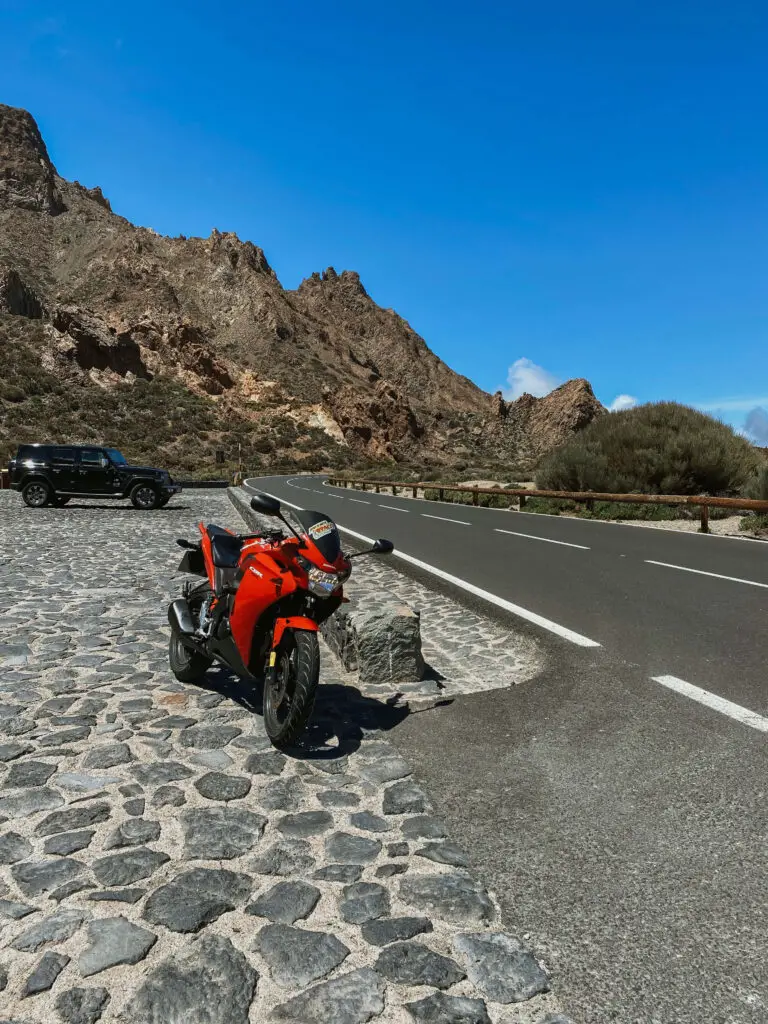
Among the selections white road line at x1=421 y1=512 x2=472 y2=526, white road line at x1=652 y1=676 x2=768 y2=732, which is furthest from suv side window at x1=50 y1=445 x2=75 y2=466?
white road line at x1=652 y1=676 x2=768 y2=732

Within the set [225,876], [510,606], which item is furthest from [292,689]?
[510,606]

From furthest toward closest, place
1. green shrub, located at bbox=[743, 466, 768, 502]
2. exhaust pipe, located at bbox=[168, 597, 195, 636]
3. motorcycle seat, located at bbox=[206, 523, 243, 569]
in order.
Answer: green shrub, located at bbox=[743, 466, 768, 502], exhaust pipe, located at bbox=[168, 597, 195, 636], motorcycle seat, located at bbox=[206, 523, 243, 569]

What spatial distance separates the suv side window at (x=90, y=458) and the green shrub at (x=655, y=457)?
16052 mm

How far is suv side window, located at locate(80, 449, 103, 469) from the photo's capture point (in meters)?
22.8

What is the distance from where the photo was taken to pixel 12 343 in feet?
246

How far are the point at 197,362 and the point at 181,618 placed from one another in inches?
3486

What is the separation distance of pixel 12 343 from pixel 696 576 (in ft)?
266

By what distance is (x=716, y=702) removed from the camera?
181 inches

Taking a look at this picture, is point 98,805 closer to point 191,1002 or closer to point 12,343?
point 191,1002

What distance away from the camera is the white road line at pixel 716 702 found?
167 inches

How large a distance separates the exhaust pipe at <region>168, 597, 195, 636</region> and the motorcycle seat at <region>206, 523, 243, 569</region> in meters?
0.51

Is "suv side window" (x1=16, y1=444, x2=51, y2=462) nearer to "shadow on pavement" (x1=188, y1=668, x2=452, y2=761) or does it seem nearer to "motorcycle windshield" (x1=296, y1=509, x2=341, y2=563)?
"shadow on pavement" (x1=188, y1=668, x2=452, y2=761)

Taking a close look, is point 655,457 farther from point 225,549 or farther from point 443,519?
point 225,549

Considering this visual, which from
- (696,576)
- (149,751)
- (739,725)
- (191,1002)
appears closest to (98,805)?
(149,751)
